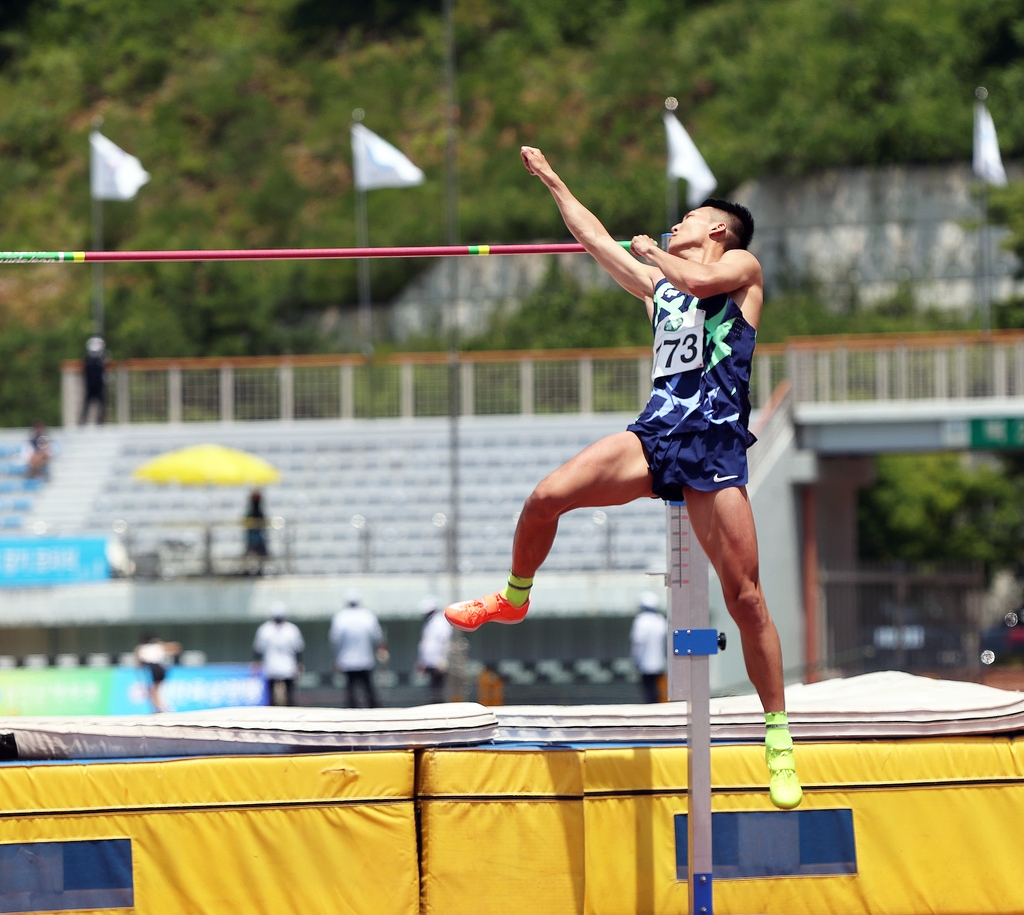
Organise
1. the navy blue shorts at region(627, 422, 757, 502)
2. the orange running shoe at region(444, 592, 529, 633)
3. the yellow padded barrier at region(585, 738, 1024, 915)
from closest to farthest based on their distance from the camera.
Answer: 1. the navy blue shorts at region(627, 422, 757, 502)
2. the orange running shoe at region(444, 592, 529, 633)
3. the yellow padded barrier at region(585, 738, 1024, 915)

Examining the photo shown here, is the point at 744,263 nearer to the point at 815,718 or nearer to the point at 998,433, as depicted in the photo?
the point at 815,718

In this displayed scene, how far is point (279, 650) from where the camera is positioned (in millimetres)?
16938

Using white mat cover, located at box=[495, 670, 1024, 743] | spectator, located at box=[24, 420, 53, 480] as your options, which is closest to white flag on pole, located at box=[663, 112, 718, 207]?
spectator, located at box=[24, 420, 53, 480]

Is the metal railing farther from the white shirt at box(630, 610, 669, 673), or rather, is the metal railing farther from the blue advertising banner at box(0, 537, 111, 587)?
the white shirt at box(630, 610, 669, 673)

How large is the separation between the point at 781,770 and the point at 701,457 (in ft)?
3.46

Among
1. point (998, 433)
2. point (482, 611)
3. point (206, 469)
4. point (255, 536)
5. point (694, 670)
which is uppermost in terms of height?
point (998, 433)

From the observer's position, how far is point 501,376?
24.3 m

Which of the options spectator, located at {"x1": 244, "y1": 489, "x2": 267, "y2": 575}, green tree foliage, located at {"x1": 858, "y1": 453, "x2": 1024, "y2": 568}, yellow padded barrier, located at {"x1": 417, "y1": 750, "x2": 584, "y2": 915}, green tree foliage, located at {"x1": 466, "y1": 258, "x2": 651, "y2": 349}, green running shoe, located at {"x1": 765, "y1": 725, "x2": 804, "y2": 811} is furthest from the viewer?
green tree foliage, located at {"x1": 466, "y1": 258, "x2": 651, "y2": 349}

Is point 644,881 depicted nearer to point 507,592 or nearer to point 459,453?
point 507,592

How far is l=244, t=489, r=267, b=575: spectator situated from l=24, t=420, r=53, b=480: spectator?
14.6ft

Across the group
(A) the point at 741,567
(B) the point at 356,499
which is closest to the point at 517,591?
(A) the point at 741,567

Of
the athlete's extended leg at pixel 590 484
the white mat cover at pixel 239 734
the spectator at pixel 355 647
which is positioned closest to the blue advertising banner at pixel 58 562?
the spectator at pixel 355 647

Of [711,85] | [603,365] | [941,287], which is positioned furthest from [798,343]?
[711,85]

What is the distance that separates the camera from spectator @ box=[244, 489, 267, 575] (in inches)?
815
